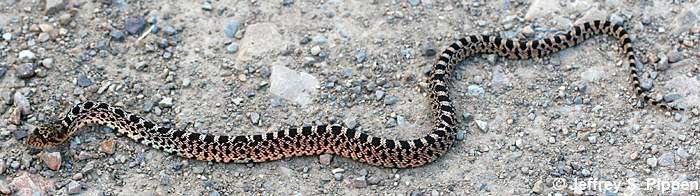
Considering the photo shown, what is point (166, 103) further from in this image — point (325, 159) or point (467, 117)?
point (467, 117)

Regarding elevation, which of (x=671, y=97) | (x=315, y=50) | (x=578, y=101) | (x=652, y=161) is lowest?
(x=315, y=50)

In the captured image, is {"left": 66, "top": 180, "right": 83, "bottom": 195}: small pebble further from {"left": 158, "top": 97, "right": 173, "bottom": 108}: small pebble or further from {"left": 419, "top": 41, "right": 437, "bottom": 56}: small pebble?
{"left": 419, "top": 41, "right": 437, "bottom": 56}: small pebble

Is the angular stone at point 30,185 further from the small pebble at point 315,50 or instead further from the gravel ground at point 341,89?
the small pebble at point 315,50

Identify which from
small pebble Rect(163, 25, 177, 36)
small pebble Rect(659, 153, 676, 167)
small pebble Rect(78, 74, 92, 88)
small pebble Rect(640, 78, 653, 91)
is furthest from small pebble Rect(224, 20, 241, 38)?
small pebble Rect(659, 153, 676, 167)

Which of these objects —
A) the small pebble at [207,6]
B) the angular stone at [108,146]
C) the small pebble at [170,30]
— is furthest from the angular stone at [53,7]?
the angular stone at [108,146]

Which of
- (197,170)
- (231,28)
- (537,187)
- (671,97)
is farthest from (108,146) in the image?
(671,97)

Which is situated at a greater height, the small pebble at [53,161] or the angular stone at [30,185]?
the small pebble at [53,161]
